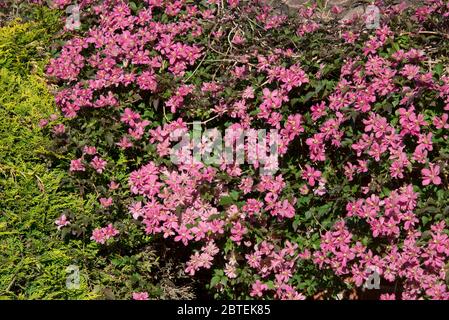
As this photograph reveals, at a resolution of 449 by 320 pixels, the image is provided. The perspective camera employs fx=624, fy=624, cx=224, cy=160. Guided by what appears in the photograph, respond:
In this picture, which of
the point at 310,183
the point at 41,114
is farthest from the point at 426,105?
the point at 41,114

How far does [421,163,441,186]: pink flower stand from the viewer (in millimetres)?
2797

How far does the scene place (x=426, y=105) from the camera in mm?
2916

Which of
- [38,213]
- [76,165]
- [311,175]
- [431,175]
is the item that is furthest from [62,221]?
[431,175]

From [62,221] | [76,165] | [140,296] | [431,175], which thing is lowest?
[140,296]

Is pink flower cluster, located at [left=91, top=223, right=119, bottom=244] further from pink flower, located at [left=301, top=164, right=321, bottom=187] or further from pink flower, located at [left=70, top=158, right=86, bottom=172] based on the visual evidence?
pink flower, located at [left=301, top=164, right=321, bottom=187]

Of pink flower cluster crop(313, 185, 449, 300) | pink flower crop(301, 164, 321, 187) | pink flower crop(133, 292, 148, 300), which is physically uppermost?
pink flower crop(301, 164, 321, 187)

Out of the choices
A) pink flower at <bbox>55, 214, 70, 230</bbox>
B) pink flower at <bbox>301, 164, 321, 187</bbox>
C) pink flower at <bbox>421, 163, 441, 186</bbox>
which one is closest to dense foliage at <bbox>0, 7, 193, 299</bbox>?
pink flower at <bbox>55, 214, 70, 230</bbox>

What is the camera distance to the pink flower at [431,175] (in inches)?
110

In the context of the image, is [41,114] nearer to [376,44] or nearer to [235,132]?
[235,132]

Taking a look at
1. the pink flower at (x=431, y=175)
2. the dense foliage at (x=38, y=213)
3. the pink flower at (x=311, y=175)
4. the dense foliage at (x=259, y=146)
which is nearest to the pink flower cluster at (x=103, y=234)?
the dense foliage at (x=259, y=146)

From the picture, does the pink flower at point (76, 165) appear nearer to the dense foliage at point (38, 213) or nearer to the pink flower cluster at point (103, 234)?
the dense foliage at point (38, 213)

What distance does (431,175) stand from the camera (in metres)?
2.81

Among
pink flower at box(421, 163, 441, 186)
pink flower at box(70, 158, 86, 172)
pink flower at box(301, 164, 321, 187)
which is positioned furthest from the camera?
pink flower at box(70, 158, 86, 172)

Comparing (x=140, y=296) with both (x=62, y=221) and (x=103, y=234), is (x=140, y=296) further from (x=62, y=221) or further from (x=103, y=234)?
(x=62, y=221)
